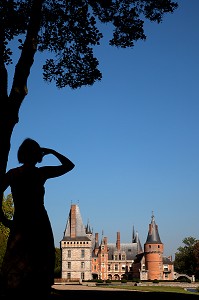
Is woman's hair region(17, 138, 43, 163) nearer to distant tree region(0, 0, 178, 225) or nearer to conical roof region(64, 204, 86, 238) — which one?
distant tree region(0, 0, 178, 225)

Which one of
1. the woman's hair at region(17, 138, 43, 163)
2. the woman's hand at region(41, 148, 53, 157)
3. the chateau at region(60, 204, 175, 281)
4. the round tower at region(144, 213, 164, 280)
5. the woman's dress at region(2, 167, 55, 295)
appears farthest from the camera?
the round tower at region(144, 213, 164, 280)

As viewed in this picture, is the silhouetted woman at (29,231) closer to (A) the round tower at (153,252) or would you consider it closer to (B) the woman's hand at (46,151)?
(B) the woman's hand at (46,151)

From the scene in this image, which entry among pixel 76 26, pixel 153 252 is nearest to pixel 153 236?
pixel 153 252

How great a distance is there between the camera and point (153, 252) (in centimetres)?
7862

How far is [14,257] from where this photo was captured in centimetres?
350

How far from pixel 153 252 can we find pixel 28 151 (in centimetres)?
7870

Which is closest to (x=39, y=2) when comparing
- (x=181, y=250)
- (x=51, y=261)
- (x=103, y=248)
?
(x=51, y=261)

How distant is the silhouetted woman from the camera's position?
135 inches

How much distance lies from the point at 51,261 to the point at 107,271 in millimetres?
94961

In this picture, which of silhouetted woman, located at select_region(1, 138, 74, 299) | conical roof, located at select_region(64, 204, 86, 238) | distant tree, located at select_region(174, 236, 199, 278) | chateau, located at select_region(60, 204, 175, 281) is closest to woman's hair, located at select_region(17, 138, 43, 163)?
silhouetted woman, located at select_region(1, 138, 74, 299)

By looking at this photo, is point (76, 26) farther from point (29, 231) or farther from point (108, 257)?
point (108, 257)

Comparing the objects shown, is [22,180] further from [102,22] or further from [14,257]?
[102,22]

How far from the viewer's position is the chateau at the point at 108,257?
74188 millimetres

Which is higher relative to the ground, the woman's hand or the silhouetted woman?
the woman's hand
